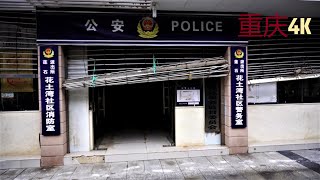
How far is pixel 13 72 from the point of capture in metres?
7.56

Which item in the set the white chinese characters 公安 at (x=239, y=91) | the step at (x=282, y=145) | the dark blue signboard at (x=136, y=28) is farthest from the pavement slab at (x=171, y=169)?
the dark blue signboard at (x=136, y=28)

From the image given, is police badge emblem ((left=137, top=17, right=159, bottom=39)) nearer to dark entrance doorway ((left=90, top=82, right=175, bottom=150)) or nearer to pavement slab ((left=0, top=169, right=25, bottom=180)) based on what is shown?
dark entrance doorway ((left=90, top=82, right=175, bottom=150))

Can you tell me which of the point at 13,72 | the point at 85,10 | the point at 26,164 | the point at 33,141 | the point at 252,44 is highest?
the point at 85,10

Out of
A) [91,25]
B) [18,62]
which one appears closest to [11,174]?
[18,62]

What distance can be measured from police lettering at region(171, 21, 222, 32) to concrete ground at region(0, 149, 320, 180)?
3.78 m

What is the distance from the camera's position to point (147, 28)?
25.1 feet

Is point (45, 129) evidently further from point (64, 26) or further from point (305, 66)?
point (305, 66)

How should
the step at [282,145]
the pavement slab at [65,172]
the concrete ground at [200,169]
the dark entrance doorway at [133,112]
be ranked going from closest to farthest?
the concrete ground at [200,169] → the pavement slab at [65,172] → the step at [282,145] → the dark entrance doorway at [133,112]

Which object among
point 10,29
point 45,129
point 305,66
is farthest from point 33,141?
point 305,66

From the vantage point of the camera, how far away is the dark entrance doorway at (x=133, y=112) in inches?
386

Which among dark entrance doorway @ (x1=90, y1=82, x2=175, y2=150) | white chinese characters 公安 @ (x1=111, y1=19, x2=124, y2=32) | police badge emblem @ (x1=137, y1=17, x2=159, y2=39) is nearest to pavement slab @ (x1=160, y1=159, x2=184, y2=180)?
dark entrance doorway @ (x1=90, y1=82, x2=175, y2=150)

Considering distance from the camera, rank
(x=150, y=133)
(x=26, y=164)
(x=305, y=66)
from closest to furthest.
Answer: (x=26, y=164)
(x=305, y=66)
(x=150, y=133)

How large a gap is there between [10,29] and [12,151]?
344 centimetres

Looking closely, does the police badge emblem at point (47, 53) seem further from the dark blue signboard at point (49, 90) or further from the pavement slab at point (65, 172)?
the pavement slab at point (65, 172)
